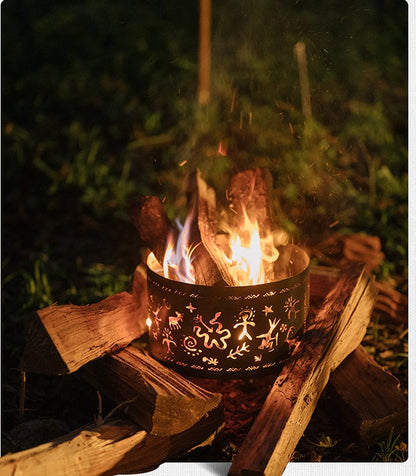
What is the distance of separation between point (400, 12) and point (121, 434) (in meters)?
5.79

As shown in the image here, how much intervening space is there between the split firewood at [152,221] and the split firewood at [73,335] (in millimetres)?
303

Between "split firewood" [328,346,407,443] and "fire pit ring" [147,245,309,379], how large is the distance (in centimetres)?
30

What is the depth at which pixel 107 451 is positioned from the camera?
2252mm

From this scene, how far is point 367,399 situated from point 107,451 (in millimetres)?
1098

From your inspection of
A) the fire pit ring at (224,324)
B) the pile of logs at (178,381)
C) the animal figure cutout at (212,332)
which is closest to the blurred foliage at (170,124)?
the pile of logs at (178,381)

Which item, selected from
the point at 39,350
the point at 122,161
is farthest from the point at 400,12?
the point at 39,350

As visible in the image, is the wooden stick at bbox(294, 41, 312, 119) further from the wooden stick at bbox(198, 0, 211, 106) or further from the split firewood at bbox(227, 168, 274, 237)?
the split firewood at bbox(227, 168, 274, 237)

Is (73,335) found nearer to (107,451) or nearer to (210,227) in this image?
(107,451)

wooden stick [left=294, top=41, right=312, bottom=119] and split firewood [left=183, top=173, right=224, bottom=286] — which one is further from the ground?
wooden stick [left=294, top=41, right=312, bottom=119]

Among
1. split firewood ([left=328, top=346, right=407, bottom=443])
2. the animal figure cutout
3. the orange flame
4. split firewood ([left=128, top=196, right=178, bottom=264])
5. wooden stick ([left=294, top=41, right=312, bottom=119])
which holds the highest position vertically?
wooden stick ([left=294, top=41, right=312, bottom=119])

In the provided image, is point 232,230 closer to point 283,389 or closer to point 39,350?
point 283,389

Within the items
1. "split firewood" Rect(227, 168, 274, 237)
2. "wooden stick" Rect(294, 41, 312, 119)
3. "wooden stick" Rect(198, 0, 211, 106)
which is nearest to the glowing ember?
"split firewood" Rect(227, 168, 274, 237)

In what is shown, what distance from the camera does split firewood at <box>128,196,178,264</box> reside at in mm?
2746

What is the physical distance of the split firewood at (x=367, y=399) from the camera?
2615mm
